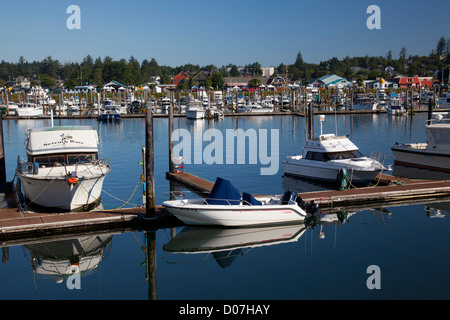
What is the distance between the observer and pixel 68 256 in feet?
58.4

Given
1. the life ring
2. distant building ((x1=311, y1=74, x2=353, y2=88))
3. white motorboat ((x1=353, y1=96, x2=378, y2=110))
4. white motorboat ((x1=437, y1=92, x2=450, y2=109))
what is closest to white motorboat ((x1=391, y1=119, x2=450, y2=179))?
the life ring

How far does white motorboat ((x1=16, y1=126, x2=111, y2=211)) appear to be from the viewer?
2156 centimetres

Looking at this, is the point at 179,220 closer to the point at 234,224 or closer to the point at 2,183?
the point at 234,224

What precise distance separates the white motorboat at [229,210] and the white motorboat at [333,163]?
6452 mm

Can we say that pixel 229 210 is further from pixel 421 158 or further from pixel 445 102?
pixel 445 102

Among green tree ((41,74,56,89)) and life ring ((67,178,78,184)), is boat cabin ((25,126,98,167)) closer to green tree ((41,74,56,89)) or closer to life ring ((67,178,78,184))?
life ring ((67,178,78,184))

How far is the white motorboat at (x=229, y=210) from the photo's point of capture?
1941 centimetres

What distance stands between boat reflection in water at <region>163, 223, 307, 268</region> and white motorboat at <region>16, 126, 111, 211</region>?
527cm

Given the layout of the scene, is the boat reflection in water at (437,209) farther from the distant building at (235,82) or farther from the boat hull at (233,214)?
the distant building at (235,82)

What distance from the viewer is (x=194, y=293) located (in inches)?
567

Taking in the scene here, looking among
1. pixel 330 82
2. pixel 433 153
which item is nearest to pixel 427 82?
pixel 330 82

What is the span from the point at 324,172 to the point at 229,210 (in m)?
11.3

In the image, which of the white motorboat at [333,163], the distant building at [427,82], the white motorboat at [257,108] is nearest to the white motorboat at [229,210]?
the white motorboat at [333,163]
